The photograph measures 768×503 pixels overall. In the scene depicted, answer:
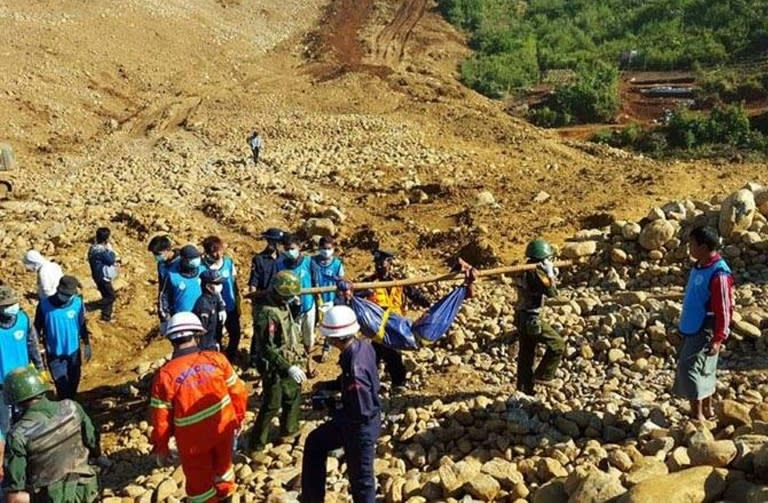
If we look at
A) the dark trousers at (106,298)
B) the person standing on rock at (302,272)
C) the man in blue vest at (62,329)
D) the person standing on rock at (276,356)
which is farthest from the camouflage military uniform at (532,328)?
the dark trousers at (106,298)

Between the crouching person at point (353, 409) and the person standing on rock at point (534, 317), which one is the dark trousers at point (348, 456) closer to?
the crouching person at point (353, 409)

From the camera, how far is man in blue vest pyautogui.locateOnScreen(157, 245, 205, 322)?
6637 mm

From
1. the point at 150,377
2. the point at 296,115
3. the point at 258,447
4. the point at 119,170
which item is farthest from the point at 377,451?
the point at 296,115

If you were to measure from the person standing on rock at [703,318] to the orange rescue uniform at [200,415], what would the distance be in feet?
9.29

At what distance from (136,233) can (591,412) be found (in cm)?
872

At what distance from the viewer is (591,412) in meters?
5.42

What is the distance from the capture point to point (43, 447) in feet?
13.3

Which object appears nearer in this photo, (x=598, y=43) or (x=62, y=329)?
(x=62, y=329)

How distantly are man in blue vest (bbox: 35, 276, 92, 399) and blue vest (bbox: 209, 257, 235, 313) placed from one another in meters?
1.24

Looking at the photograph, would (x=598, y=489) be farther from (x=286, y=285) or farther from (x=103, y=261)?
(x=103, y=261)

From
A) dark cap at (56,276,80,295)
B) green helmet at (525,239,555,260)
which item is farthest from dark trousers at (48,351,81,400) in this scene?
green helmet at (525,239,555,260)

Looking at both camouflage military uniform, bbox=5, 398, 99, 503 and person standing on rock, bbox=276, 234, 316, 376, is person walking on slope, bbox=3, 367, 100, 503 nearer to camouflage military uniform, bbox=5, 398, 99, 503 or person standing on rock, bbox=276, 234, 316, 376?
camouflage military uniform, bbox=5, 398, 99, 503

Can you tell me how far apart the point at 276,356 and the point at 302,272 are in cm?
165

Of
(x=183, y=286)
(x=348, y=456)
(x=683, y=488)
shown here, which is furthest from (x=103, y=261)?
(x=683, y=488)
